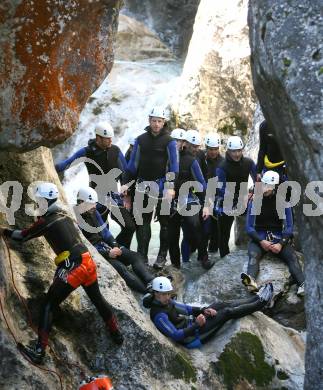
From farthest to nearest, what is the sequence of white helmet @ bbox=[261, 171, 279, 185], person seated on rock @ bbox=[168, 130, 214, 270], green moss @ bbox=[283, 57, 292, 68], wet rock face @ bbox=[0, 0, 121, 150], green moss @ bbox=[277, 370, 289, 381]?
person seated on rock @ bbox=[168, 130, 214, 270], white helmet @ bbox=[261, 171, 279, 185], green moss @ bbox=[277, 370, 289, 381], wet rock face @ bbox=[0, 0, 121, 150], green moss @ bbox=[283, 57, 292, 68]

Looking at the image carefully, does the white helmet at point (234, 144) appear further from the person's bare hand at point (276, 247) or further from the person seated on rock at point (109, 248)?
the person seated on rock at point (109, 248)

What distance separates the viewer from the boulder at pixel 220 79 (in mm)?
17938

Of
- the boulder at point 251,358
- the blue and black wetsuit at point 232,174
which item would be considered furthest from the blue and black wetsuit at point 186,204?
the boulder at point 251,358

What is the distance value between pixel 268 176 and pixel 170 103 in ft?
26.1

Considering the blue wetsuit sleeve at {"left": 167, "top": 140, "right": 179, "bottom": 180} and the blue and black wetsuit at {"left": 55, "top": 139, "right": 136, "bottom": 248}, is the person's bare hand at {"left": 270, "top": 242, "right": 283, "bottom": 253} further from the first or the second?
the blue and black wetsuit at {"left": 55, "top": 139, "right": 136, "bottom": 248}

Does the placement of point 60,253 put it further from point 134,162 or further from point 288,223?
point 288,223

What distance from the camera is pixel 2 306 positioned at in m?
8.37

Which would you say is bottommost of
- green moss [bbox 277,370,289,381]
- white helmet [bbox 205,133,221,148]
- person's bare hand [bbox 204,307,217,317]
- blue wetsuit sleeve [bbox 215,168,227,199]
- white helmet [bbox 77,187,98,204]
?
green moss [bbox 277,370,289,381]

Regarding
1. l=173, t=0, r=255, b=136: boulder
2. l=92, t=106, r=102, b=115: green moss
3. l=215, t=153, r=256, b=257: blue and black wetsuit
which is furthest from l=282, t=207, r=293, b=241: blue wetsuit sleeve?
l=92, t=106, r=102, b=115: green moss

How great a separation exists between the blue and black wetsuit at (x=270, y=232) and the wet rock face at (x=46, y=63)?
3817 millimetres

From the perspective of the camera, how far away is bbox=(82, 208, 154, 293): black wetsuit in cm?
1047

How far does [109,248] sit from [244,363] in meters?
2.29

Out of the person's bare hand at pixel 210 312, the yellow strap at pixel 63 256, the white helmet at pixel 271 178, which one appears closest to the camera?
the yellow strap at pixel 63 256

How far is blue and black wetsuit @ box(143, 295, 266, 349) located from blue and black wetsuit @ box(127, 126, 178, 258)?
1.75 m
